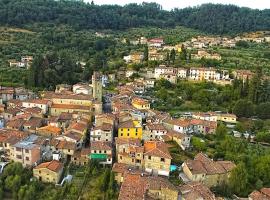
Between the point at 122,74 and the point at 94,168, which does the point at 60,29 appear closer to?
the point at 122,74

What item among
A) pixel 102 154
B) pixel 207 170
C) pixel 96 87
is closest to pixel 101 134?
pixel 102 154

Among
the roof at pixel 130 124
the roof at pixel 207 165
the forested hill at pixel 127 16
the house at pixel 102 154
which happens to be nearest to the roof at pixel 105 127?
the roof at pixel 130 124

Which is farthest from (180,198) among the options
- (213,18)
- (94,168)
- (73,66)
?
(213,18)

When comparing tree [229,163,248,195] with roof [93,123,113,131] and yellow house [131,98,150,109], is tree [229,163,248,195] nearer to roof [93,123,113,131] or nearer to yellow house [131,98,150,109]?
roof [93,123,113,131]

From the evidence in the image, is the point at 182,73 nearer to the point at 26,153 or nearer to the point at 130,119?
the point at 130,119

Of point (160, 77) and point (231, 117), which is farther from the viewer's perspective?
point (160, 77)

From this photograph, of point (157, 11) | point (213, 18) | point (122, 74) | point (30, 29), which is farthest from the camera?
point (157, 11)

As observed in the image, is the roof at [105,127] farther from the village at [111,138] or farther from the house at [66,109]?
the house at [66,109]
